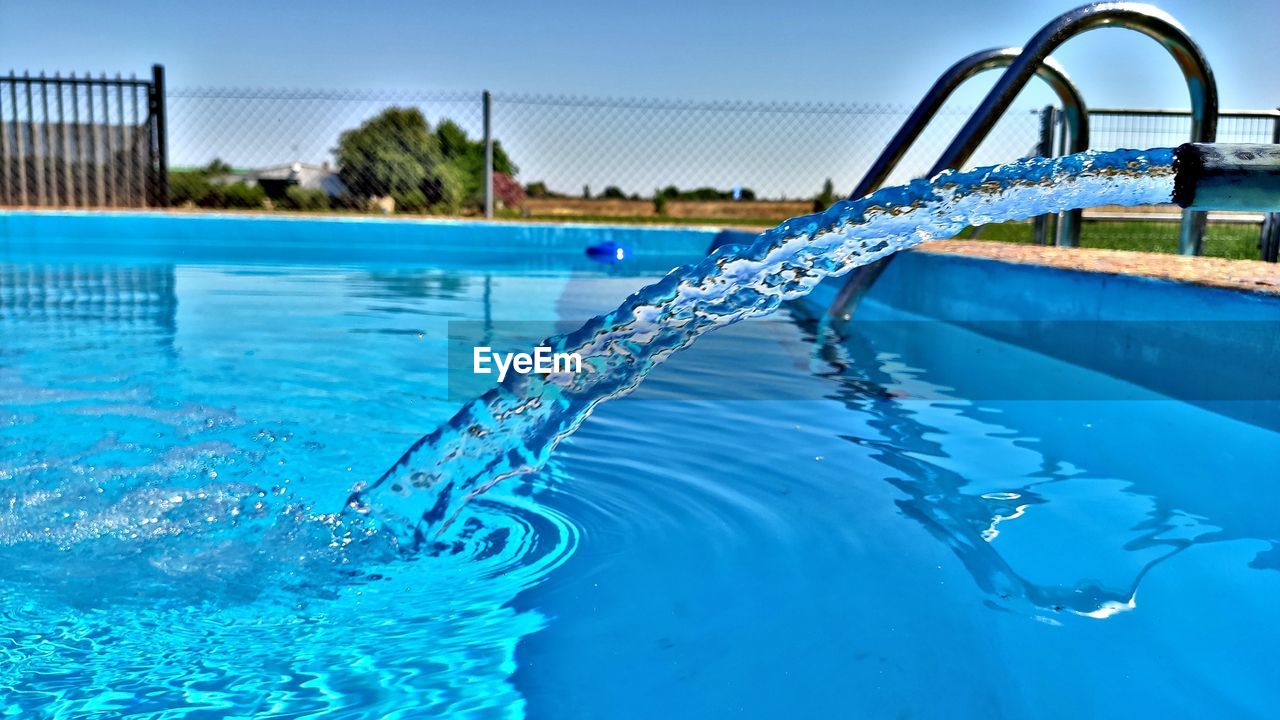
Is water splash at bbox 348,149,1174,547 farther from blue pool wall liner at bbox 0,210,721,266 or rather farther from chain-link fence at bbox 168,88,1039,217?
chain-link fence at bbox 168,88,1039,217

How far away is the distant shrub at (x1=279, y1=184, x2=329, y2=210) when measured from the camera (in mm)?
14539

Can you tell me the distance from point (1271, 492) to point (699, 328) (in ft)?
4.08

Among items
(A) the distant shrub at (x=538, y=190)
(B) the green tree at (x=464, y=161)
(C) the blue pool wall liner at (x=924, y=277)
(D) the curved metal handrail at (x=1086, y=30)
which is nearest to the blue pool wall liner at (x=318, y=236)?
(C) the blue pool wall liner at (x=924, y=277)

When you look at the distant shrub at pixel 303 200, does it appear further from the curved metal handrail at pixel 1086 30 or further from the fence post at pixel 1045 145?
the curved metal handrail at pixel 1086 30

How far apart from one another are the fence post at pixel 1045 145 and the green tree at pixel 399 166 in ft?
29.5

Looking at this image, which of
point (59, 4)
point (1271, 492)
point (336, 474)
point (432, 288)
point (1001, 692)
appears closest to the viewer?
point (1001, 692)

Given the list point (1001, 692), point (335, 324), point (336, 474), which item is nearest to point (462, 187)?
point (335, 324)

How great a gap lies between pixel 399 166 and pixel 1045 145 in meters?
9.61

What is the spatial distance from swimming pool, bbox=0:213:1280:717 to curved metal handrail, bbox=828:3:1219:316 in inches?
22.4

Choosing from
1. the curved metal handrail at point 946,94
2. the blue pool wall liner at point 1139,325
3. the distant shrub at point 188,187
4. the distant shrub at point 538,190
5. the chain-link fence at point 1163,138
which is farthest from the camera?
the distant shrub at point 188,187

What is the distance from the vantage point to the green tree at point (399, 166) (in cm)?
1335

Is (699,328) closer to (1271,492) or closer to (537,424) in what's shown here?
(537,424)

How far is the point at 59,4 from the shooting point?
15.8 m

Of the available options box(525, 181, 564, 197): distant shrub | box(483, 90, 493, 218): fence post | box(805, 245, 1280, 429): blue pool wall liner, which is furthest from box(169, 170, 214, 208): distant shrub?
box(805, 245, 1280, 429): blue pool wall liner
